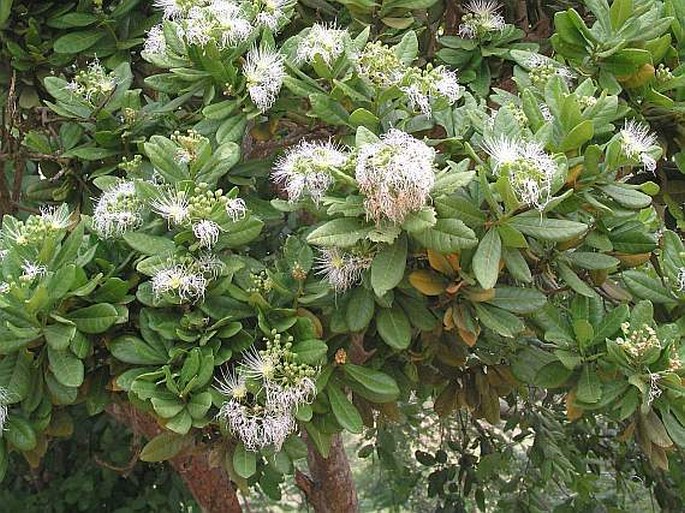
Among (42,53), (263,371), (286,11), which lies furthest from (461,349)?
(42,53)

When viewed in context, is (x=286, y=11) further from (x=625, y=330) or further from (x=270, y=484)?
(x=270, y=484)

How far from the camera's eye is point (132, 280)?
156 centimetres

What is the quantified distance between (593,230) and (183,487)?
2.54 meters

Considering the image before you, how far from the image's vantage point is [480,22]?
2049 mm

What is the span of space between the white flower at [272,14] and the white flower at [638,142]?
648 mm

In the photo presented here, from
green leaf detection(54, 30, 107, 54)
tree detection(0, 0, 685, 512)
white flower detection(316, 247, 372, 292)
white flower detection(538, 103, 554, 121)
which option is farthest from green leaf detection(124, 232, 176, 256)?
green leaf detection(54, 30, 107, 54)

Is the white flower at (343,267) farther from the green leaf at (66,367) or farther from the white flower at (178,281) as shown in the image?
the green leaf at (66,367)

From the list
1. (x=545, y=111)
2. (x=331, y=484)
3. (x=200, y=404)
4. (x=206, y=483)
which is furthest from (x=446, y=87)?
(x=331, y=484)

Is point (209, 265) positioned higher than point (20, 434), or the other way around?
point (209, 265)

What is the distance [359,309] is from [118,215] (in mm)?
418

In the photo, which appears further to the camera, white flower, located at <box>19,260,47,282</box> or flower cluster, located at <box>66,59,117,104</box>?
flower cluster, located at <box>66,59,117,104</box>

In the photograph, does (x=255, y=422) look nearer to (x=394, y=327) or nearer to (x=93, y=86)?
(x=394, y=327)

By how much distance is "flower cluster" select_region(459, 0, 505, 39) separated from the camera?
6.72ft

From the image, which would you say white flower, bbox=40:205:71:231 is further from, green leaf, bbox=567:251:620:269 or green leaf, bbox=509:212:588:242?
green leaf, bbox=567:251:620:269
